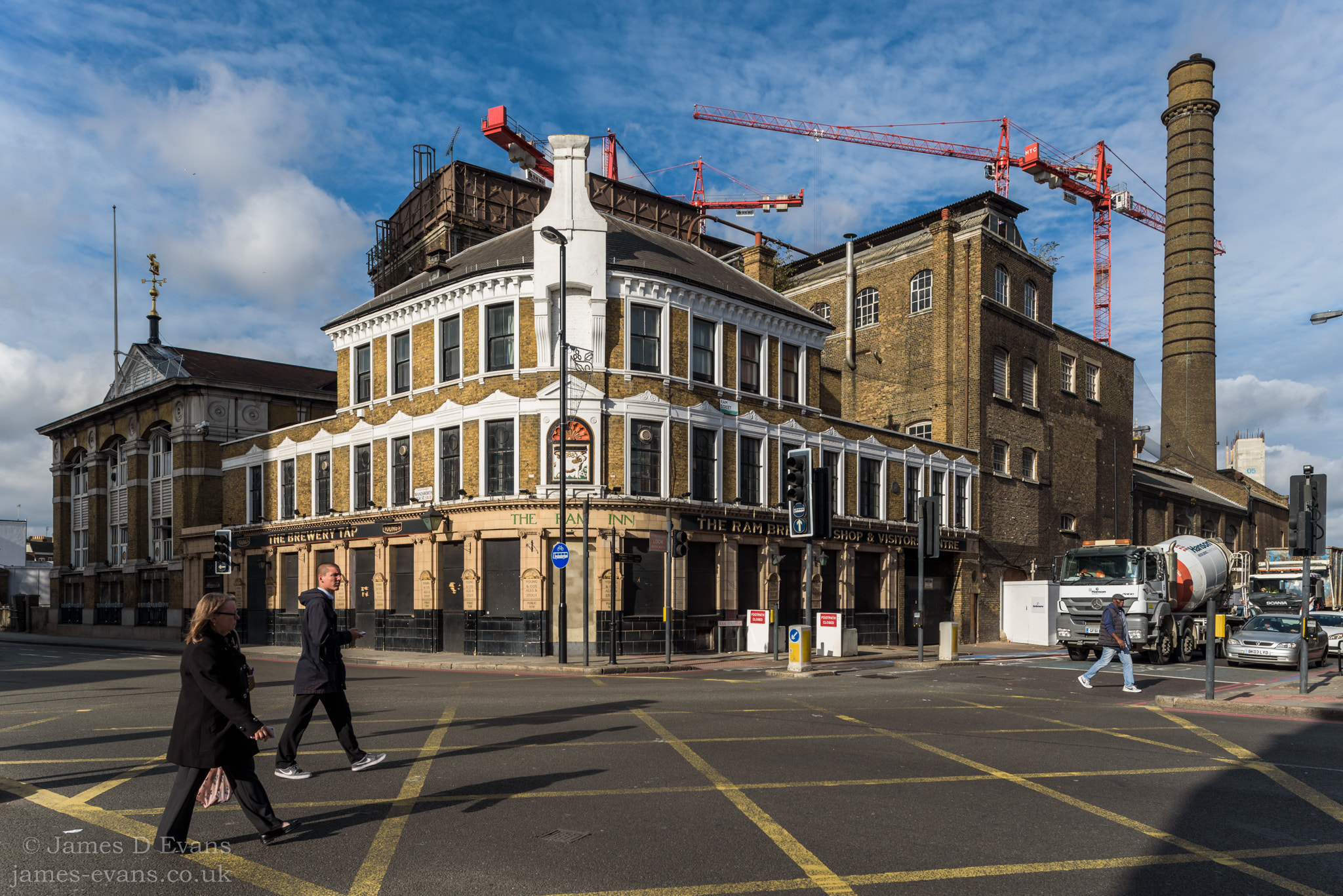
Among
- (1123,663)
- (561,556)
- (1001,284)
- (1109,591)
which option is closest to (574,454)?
(561,556)

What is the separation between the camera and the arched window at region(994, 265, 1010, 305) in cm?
3903

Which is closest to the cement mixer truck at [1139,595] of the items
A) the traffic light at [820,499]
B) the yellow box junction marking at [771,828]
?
the traffic light at [820,499]

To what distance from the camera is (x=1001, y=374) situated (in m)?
39.3

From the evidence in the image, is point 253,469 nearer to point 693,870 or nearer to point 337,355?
point 337,355

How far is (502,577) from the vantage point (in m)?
26.1

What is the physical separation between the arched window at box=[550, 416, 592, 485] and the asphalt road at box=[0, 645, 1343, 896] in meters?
11.9

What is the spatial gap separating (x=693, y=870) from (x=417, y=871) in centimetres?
168

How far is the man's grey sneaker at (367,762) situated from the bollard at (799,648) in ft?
41.1

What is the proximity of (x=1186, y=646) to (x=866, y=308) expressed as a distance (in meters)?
21.7

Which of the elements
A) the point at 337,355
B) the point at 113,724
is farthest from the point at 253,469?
the point at 113,724

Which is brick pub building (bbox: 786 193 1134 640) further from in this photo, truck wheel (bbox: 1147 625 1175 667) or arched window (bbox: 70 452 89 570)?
arched window (bbox: 70 452 89 570)

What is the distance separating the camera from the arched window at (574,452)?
24891 millimetres

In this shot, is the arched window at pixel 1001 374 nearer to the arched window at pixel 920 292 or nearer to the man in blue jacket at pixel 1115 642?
the arched window at pixel 920 292

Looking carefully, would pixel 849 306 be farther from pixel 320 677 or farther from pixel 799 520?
pixel 320 677
